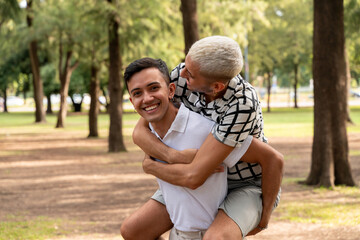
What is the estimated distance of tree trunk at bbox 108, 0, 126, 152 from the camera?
17578 mm

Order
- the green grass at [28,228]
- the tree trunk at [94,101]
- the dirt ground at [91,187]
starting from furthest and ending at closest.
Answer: the tree trunk at [94,101] < the dirt ground at [91,187] < the green grass at [28,228]

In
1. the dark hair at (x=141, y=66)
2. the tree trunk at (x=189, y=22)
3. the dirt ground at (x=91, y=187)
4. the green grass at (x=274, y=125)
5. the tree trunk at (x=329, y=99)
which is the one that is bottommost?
the green grass at (x=274, y=125)

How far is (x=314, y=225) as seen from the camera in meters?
7.46

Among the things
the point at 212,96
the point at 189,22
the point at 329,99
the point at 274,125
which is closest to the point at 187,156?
the point at 212,96

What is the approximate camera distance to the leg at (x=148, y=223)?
3.20 metres

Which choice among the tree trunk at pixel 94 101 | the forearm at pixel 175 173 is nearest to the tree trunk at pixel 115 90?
the tree trunk at pixel 94 101

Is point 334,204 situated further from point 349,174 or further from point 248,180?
point 248,180

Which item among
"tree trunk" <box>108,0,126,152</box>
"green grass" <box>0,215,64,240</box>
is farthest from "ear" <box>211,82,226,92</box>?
"tree trunk" <box>108,0,126,152</box>

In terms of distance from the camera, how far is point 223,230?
2.86 metres

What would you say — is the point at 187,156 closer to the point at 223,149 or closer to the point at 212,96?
the point at 223,149

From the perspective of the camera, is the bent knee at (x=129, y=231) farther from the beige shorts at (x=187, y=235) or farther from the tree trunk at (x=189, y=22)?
the tree trunk at (x=189, y=22)

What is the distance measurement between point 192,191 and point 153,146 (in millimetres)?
337

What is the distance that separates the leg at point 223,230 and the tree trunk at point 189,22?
8798 millimetres

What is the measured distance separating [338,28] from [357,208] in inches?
139
